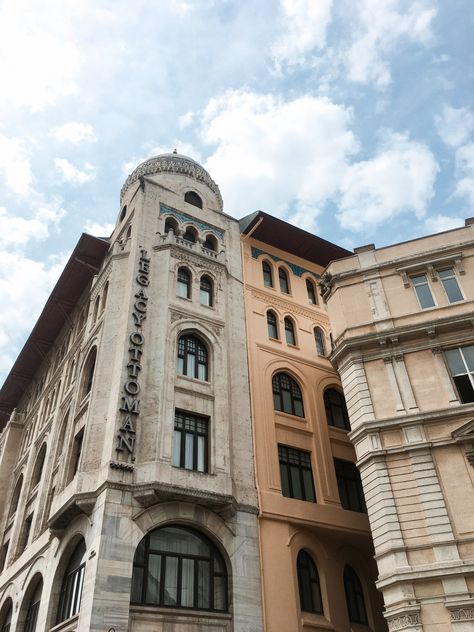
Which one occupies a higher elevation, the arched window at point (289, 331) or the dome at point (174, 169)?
the dome at point (174, 169)

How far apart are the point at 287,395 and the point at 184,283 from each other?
762 cm

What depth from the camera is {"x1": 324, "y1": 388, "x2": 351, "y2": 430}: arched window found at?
29.1m

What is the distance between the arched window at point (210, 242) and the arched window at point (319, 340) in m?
7.50

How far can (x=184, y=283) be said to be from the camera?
1126 inches

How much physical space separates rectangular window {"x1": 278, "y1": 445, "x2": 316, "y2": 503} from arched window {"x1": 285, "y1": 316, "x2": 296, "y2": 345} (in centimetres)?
668

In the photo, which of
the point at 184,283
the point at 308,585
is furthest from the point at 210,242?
the point at 308,585

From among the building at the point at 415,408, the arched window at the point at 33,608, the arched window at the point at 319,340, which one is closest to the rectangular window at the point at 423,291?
the building at the point at 415,408

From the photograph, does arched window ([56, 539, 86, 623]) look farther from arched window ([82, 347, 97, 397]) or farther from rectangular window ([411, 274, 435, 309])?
rectangular window ([411, 274, 435, 309])

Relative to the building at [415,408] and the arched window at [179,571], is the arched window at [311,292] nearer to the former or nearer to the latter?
the building at [415,408]

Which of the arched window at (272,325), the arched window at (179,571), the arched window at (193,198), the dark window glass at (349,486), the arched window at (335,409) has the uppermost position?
the arched window at (193,198)

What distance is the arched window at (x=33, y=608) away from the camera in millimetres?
24219

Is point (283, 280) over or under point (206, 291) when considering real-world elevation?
over

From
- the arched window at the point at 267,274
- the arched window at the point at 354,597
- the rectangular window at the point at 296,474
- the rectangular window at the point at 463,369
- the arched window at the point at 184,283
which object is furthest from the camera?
the arched window at the point at 267,274

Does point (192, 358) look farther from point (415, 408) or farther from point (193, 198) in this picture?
point (193, 198)
